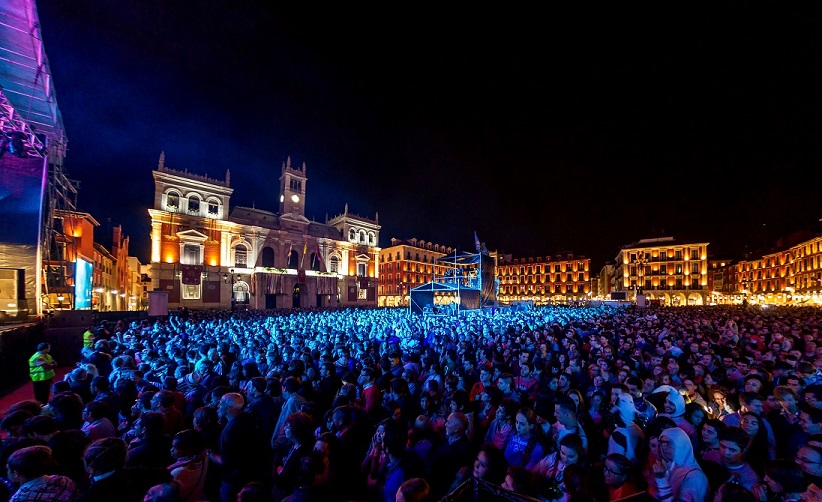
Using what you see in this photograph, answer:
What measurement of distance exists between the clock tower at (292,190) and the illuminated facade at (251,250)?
0.45 ft

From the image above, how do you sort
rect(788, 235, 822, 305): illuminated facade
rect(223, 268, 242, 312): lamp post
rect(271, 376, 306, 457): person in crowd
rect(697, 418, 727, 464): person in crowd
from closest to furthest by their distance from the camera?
1. rect(697, 418, 727, 464): person in crowd
2. rect(271, 376, 306, 457): person in crowd
3. rect(223, 268, 242, 312): lamp post
4. rect(788, 235, 822, 305): illuminated facade

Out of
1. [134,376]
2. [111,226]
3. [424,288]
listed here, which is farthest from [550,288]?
[134,376]

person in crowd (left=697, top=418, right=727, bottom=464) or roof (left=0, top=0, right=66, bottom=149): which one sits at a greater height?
roof (left=0, top=0, right=66, bottom=149)

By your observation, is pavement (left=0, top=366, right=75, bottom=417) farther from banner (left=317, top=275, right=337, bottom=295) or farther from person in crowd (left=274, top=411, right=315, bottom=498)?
banner (left=317, top=275, right=337, bottom=295)

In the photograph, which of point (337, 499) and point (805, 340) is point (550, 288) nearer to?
point (805, 340)

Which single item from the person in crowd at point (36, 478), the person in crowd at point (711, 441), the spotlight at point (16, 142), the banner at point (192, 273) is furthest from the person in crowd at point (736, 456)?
the banner at point (192, 273)

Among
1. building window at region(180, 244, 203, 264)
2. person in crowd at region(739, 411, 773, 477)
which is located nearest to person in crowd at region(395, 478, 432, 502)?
person in crowd at region(739, 411, 773, 477)

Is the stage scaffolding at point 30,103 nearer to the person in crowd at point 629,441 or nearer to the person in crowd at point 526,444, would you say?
the person in crowd at point 526,444

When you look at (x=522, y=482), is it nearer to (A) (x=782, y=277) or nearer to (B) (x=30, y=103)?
(B) (x=30, y=103)

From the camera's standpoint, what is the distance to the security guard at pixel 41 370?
26.3 feet

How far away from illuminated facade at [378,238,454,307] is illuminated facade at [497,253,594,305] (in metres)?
20.0

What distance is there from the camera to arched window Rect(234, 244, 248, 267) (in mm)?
43438

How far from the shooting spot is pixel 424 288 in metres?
Result: 29.7

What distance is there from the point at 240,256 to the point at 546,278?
64.7m
